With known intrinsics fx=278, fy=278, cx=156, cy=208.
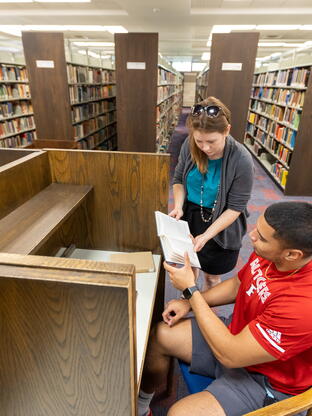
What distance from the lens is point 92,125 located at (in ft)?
18.3

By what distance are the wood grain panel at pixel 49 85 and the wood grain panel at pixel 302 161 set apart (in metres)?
3.30

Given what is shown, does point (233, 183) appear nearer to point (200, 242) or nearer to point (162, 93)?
point (200, 242)

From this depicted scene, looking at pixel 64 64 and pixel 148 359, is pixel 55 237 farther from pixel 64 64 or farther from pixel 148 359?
pixel 64 64

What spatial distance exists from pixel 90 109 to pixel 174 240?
4.87 meters

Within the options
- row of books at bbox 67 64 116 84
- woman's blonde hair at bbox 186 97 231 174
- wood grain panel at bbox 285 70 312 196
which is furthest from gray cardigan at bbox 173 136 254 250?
row of books at bbox 67 64 116 84

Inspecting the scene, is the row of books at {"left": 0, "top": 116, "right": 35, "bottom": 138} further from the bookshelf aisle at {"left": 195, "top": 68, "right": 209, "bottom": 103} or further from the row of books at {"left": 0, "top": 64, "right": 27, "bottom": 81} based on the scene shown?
the bookshelf aisle at {"left": 195, "top": 68, "right": 209, "bottom": 103}

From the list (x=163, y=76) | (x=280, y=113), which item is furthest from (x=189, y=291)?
(x=163, y=76)

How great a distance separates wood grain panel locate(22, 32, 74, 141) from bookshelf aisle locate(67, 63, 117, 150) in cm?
43

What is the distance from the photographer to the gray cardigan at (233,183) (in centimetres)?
138

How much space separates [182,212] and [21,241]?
2.82ft

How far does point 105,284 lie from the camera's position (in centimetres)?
56

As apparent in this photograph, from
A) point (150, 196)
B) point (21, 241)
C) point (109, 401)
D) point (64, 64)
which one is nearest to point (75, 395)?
point (109, 401)

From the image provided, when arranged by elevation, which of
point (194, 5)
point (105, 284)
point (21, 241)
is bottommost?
point (21, 241)

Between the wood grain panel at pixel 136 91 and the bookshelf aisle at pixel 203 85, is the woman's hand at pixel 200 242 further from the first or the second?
the bookshelf aisle at pixel 203 85
